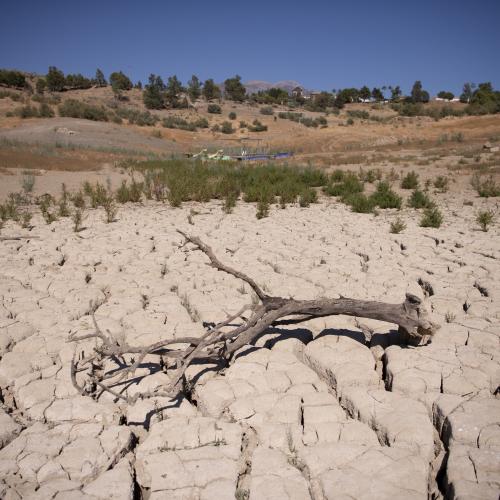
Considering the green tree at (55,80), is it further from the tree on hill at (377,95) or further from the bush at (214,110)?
the tree on hill at (377,95)

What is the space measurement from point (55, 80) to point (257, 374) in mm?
51579

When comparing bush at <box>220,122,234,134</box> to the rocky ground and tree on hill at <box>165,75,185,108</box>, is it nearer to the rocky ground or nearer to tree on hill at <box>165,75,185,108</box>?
tree on hill at <box>165,75,185,108</box>

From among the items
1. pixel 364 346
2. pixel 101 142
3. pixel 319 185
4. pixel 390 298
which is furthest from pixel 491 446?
pixel 101 142

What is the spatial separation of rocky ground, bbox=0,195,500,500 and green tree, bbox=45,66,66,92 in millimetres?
48336

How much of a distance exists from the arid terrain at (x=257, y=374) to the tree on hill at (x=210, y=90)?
4724 centimetres

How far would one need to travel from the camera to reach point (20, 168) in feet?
41.7

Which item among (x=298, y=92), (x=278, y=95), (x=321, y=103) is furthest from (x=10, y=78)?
(x=298, y=92)

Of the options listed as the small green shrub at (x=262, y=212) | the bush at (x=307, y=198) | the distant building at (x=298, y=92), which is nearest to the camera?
the small green shrub at (x=262, y=212)

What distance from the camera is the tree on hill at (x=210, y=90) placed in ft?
160

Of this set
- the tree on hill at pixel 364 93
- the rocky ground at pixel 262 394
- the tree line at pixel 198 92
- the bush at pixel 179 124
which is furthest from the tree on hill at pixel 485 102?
the rocky ground at pixel 262 394

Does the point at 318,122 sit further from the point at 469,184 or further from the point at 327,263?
the point at 327,263

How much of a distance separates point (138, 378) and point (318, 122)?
36.5 metres

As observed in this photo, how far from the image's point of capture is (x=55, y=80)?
4509cm

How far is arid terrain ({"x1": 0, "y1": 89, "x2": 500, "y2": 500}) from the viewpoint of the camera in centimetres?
171
